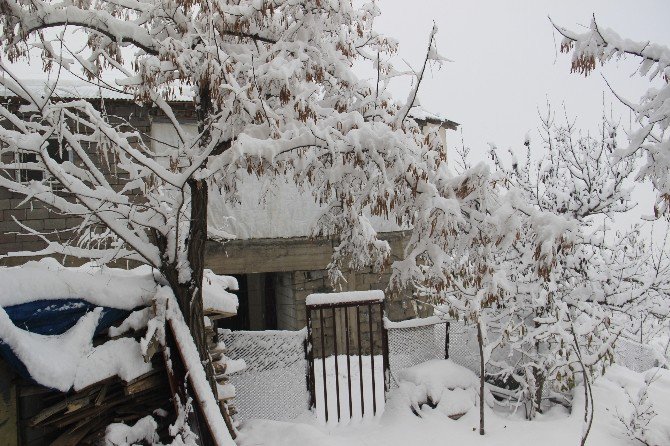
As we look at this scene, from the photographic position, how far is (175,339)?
3746mm

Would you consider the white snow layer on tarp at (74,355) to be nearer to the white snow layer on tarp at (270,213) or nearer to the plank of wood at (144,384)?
the plank of wood at (144,384)

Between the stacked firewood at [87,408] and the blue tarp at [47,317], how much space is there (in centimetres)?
39

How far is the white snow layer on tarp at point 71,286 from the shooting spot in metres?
3.11

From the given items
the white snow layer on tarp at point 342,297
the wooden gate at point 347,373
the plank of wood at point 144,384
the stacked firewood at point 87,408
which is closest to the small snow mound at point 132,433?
the stacked firewood at point 87,408

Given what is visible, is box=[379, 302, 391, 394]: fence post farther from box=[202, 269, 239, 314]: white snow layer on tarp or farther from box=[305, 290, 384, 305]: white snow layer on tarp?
box=[202, 269, 239, 314]: white snow layer on tarp

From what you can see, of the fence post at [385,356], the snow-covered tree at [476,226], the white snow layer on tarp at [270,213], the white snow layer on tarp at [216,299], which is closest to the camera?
the snow-covered tree at [476,226]

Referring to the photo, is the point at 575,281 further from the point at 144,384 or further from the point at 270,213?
the point at 144,384

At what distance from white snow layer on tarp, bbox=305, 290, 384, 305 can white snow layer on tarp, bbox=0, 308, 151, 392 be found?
2.41 meters

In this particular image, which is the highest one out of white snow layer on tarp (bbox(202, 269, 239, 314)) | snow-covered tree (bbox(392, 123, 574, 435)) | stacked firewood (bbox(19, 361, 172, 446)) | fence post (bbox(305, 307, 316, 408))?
snow-covered tree (bbox(392, 123, 574, 435))

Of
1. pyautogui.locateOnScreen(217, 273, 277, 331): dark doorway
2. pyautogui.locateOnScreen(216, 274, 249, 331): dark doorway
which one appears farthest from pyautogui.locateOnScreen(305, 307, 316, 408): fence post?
pyautogui.locateOnScreen(216, 274, 249, 331): dark doorway

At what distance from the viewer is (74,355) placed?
325cm

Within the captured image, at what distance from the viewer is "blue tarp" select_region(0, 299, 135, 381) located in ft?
9.63

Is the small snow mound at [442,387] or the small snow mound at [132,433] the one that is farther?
the small snow mound at [442,387]

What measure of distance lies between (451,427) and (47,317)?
4626mm
